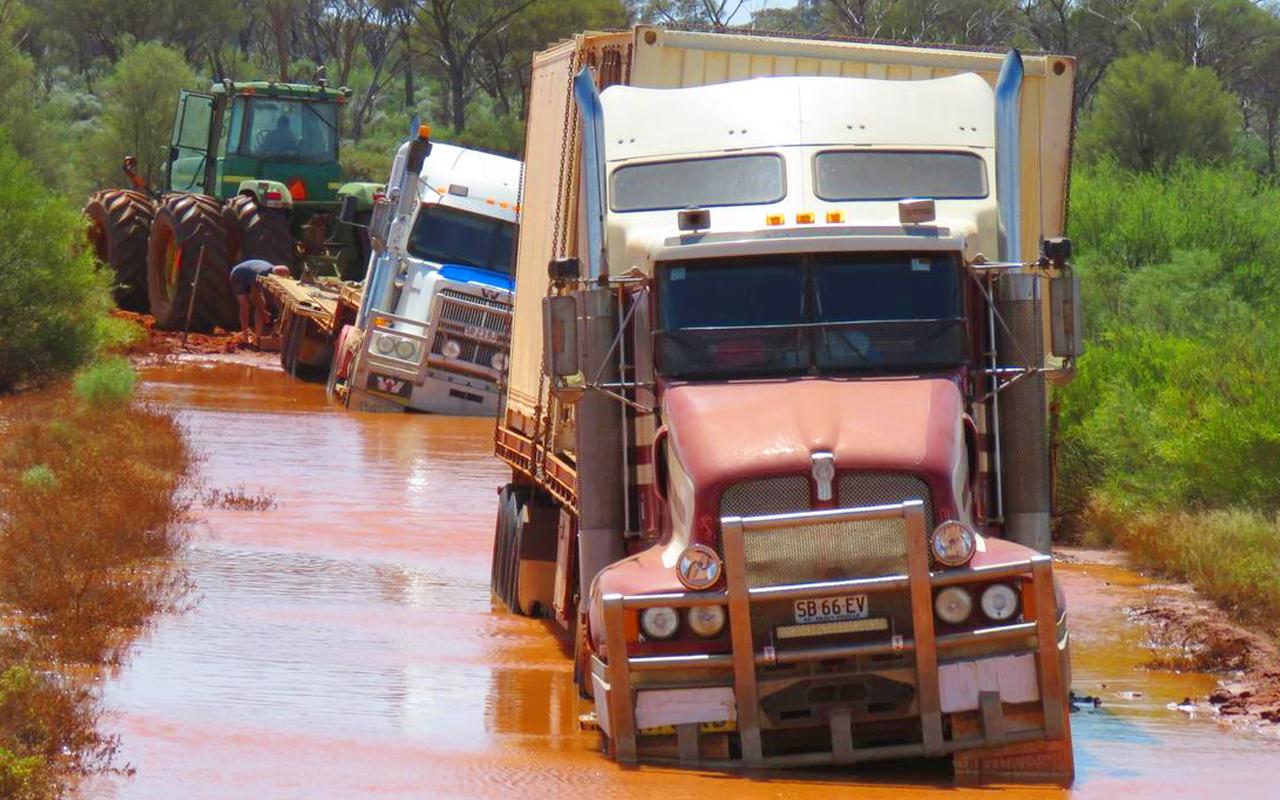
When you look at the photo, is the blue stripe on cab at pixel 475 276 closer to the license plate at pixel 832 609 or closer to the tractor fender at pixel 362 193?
the tractor fender at pixel 362 193

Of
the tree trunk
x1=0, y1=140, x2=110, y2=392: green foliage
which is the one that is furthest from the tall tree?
x1=0, y1=140, x2=110, y2=392: green foliage

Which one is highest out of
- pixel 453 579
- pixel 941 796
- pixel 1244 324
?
pixel 1244 324

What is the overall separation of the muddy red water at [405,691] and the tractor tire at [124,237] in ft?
46.1

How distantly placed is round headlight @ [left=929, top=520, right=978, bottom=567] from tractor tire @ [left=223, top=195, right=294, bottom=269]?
22.5 m

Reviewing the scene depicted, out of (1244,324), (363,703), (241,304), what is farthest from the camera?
(241,304)

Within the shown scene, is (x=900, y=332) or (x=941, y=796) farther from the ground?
(x=900, y=332)

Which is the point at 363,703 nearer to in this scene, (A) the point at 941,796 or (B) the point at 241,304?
(A) the point at 941,796

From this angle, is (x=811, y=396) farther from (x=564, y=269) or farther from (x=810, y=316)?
(x=564, y=269)

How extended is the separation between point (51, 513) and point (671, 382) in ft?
21.7

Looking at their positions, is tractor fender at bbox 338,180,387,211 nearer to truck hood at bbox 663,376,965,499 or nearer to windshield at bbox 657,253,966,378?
windshield at bbox 657,253,966,378

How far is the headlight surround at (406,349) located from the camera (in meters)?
24.1

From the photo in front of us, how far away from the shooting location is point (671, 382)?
9.98m

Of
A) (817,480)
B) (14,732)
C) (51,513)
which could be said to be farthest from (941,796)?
(51,513)

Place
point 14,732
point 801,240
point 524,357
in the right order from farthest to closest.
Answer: point 524,357 < point 801,240 < point 14,732
